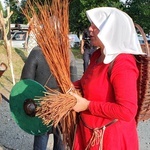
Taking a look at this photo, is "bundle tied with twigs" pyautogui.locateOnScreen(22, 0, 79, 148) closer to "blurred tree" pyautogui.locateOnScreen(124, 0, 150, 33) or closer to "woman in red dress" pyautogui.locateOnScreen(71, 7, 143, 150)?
"woman in red dress" pyautogui.locateOnScreen(71, 7, 143, 150)

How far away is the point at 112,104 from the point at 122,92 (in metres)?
0.10

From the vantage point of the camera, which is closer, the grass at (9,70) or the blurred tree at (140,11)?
the grass at (9,70)

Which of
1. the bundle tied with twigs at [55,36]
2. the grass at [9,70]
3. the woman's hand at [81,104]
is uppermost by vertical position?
the bundle tied with twigs at [55,36]

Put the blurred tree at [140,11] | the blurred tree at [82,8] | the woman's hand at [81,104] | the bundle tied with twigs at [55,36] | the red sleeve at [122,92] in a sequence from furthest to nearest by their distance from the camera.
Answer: the blurred tree at [140,11] → the blurred tree at [82,8] → the bundle tied with twigs at [55,36] → the woman's hand at [81,104] → the red sleeve at [122,92]

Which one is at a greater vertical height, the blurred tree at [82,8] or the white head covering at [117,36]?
the white head covering at [117,36]

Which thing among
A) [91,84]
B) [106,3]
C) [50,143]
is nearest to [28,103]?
[91,84]

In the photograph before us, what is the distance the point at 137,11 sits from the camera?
24.7 m

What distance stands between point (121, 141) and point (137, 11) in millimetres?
23267

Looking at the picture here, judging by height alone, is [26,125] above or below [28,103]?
below

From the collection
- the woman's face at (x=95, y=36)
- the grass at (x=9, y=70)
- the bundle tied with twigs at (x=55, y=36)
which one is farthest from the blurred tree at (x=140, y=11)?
the woman's face at (x=95, y=36)

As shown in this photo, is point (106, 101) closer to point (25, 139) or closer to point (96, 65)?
point (96, 65)

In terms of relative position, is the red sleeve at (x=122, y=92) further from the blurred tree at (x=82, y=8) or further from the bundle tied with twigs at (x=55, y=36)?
the blurred tree at (x=82, y=8)

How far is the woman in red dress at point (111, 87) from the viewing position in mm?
2016

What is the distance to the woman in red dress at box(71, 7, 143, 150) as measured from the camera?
79.4 inches
